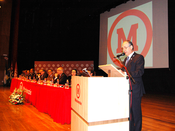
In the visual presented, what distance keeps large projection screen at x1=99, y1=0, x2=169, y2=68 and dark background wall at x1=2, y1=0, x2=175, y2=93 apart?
117cm

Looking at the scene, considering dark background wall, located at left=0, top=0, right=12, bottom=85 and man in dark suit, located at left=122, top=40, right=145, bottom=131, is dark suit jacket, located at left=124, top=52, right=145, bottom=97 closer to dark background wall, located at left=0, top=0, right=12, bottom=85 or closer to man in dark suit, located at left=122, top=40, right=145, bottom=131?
man in dark suit, located at left=122, top=40, right=145, bottom=131

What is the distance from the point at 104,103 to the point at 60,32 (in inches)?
362

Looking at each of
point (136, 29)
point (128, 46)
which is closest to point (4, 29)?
point (136, 29)

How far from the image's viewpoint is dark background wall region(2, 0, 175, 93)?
8398 mm

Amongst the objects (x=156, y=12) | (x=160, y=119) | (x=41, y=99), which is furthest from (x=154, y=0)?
(x=41, y=99)

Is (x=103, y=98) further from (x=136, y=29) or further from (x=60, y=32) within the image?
(x=60, y=32)

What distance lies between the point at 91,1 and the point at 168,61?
190 inches

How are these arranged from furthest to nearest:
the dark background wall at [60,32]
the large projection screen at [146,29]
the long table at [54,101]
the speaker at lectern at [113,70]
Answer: the dark background wall at [60,32], the large projection screen at [146,29], the long table at [54,101], the speaker at lectern at [113,70]

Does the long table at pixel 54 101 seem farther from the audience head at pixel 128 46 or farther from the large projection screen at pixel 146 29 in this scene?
the large projection screen at pixel 146 29

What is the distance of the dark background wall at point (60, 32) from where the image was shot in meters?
8.40

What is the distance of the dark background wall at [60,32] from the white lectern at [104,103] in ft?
20.4

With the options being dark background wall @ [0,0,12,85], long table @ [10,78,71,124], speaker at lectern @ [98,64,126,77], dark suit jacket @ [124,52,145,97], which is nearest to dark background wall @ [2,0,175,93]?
dark background wall @ [0,0,12,85]

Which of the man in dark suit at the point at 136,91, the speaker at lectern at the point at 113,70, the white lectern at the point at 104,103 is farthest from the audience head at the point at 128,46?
the white lectern at the point at 104,103

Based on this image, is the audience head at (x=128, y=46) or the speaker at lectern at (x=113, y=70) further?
the audience head at (x=128, y=46)
